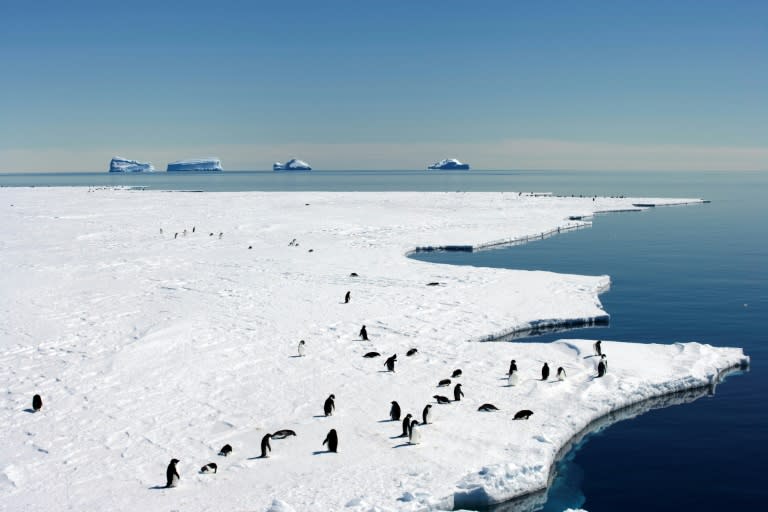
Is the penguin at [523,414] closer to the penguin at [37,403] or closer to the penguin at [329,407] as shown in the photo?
the penguin at [329,407]

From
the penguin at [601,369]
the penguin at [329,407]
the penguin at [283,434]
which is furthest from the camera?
the penguin at [601,369]

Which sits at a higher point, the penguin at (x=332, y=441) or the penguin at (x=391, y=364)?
the penguin at (x=391, y=364)

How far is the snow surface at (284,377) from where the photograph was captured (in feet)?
38.2

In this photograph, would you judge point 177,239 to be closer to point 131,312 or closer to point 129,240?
point 129,240

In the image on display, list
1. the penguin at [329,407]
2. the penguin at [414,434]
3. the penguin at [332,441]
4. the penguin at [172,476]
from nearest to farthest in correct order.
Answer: the penguin at [172,476] → the penguin at [332,441] → the penguin at [414,434] → the penguin at [329,407]

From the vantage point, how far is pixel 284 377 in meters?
16.9

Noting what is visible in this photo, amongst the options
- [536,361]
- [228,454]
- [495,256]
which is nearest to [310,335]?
[536,361]

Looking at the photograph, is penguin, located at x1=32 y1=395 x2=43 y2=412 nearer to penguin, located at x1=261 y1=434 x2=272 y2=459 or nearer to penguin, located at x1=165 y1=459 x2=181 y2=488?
penguin, located at x1=165 y1=459 x2=181 y2=488

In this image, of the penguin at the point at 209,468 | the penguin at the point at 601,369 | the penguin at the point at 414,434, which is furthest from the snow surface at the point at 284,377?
the penguin at the point at 601,369

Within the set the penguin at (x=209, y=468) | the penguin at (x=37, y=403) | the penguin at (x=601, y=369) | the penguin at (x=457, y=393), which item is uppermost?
the penguin at (x=601, y=369)

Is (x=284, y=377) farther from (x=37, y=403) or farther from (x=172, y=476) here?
(x=172, y=476)

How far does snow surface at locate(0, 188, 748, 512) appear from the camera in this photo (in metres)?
11.6

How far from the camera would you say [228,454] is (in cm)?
1249

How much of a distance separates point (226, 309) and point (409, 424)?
39.5ft
